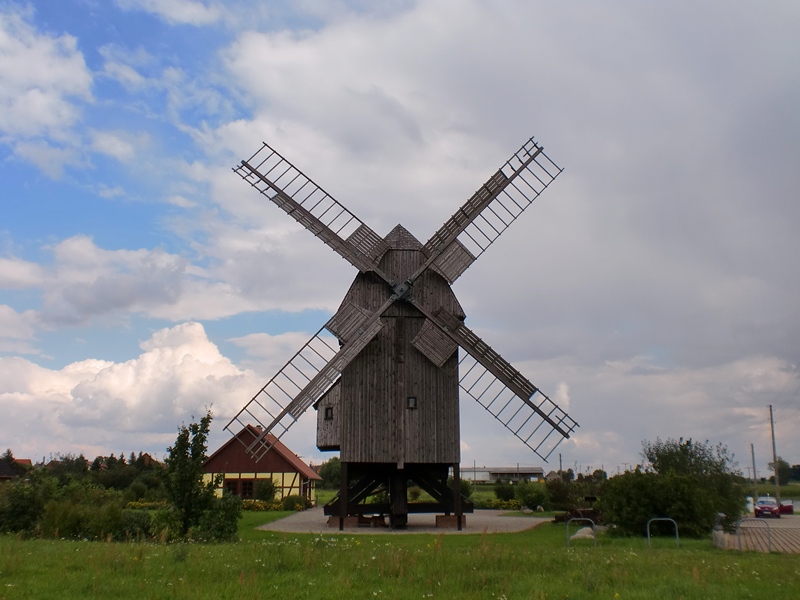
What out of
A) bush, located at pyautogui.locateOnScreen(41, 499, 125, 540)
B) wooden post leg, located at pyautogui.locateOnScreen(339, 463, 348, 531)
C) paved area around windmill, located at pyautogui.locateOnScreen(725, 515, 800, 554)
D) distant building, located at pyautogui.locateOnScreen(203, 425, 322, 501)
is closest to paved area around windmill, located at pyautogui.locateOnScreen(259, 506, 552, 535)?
wooden post leg, located at pyautogui.locateOnScreen(339, 463, 348, 531)

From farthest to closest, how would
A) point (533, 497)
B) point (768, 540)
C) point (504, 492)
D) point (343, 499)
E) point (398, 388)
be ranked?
point (504, 492), point (533, 497), point (343, 499), point (398, 388), point (768, 540)

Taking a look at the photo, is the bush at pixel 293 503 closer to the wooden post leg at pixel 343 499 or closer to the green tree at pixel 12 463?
the wooden post leg at pixel 343 499

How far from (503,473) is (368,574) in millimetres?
110299

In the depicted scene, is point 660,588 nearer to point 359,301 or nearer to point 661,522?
point 661,522

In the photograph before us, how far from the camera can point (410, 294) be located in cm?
2525

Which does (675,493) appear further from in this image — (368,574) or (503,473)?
(503,473)

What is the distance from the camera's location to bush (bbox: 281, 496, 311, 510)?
40263 millimetres

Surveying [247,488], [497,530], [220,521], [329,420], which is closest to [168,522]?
[220,521]

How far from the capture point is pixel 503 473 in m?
118

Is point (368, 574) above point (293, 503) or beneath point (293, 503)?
beneath

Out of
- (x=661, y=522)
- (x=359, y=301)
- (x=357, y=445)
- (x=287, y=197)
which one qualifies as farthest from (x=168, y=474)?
(x=661, y=522)

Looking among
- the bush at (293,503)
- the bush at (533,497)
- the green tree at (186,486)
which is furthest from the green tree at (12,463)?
the green tree at (186,486)

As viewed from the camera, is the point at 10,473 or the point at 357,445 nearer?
the point at 357,445

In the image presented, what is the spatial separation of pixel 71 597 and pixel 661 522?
1728 centimetres
